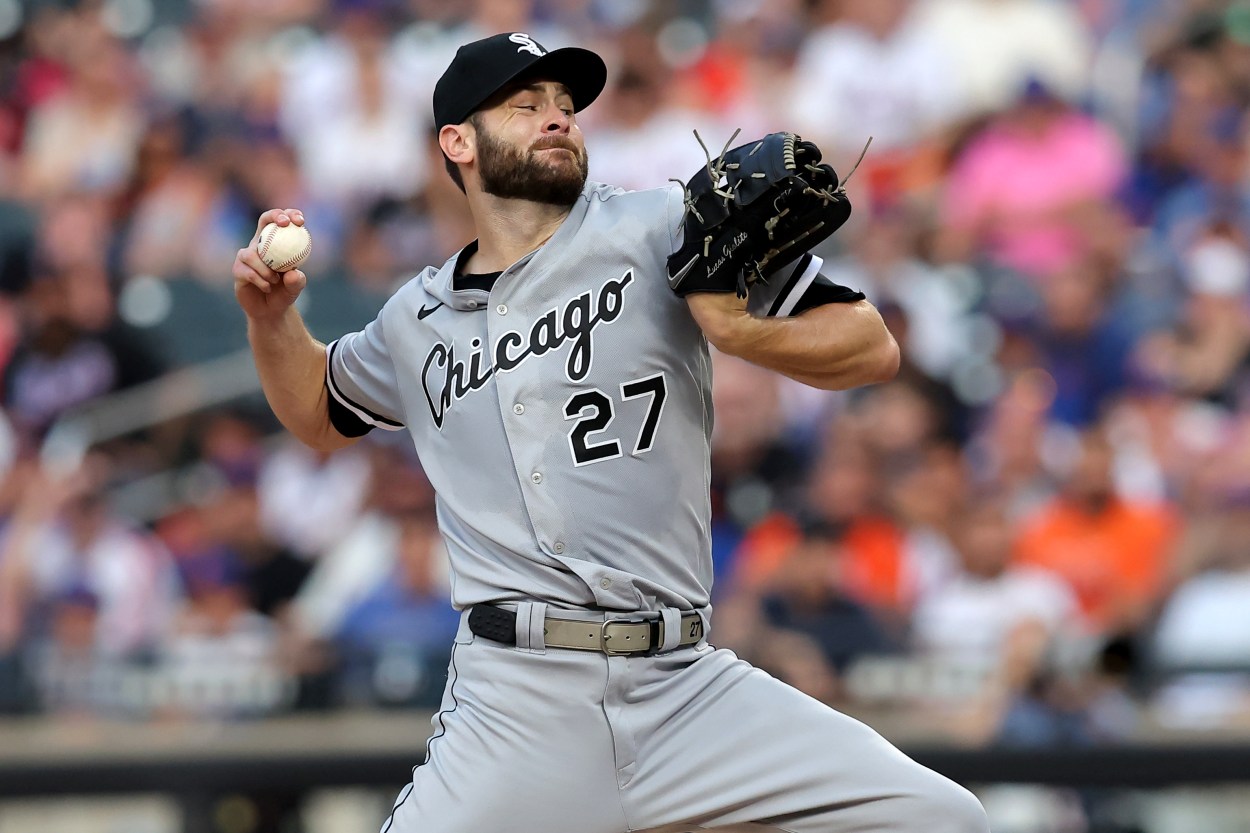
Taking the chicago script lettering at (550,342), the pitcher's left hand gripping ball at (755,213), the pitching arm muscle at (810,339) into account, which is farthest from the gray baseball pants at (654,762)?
the pitcher's left hand gripping ball at (755,213)

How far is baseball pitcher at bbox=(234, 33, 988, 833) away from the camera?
10.4 feet

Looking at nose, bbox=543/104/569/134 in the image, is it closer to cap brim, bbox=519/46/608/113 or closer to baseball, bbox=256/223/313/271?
cap brim, bbox=519/46/608/113

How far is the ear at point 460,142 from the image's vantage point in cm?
354

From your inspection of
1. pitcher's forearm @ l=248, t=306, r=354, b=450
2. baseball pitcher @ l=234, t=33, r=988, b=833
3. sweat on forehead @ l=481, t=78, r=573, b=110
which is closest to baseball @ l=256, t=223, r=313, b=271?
baseball pitcher @ l=234, t=33, r=988, b=833

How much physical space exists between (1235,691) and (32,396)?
495cm

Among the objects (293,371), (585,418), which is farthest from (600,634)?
(293,371)

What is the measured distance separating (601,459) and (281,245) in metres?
0.78

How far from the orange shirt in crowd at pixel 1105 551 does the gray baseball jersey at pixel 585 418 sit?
3.05 meters

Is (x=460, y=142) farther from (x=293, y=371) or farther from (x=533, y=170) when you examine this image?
(x=293, y=371)

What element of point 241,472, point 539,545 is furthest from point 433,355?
point 241,472

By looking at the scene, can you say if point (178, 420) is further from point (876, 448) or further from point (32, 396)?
point (876, 448)

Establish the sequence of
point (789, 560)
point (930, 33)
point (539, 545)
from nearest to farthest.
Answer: point (539, 545)
point (789, 560)
point (930, 33)

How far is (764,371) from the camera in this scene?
684 cm

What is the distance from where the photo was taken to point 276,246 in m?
3.50
